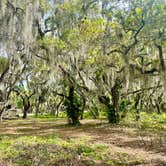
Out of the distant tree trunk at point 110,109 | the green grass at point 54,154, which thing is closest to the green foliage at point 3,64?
the distant tree trunk at point 110,109

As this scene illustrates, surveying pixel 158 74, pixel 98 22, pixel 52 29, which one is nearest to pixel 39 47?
pixel 52 29

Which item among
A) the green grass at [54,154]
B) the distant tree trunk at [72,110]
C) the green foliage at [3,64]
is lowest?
the green grass at [54,154]

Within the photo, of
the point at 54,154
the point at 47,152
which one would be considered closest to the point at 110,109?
the point at 47,152

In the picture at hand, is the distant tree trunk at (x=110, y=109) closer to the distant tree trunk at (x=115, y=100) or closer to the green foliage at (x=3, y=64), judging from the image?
the distant tree trunk at (x=115, y=100)

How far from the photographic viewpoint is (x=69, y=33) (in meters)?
9.39

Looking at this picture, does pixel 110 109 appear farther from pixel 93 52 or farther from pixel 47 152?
pixel 47 152

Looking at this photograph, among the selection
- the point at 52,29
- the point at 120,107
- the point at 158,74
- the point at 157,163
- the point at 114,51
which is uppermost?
the point at 52,29

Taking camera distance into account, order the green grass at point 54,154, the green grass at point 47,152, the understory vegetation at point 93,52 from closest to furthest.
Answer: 1. the green grass at point 54,154
2. the green grass at point 47,152
3. the understory vegetation at point 93,52

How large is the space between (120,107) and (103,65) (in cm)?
223

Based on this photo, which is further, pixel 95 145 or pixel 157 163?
pixel 95 145

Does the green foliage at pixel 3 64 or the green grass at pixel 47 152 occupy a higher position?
the green foliage at pixel 3 64

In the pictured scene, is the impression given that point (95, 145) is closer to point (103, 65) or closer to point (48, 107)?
point (103, 65)

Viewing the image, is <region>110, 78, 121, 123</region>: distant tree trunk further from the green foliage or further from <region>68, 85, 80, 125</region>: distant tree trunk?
the green foliage

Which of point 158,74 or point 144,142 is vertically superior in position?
point 158,74
